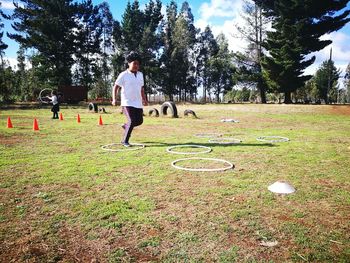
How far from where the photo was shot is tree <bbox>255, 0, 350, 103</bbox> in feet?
105

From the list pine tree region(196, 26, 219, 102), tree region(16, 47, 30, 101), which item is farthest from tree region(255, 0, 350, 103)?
tree region(16, 47, 30, 101)

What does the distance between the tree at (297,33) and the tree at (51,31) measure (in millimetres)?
30329

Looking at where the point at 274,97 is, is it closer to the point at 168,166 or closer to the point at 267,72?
the point at 267,72

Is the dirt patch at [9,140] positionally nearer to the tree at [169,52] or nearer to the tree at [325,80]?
the tree at [169,52]

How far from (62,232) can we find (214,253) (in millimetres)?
1613

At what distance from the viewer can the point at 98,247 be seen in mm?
2699

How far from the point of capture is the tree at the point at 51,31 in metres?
41.7

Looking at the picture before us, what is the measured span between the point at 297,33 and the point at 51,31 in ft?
112

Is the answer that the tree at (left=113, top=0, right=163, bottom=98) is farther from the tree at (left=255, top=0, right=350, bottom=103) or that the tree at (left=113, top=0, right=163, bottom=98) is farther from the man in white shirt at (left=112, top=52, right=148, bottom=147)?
the man in white shirt at (left=112, top=52, right=148, bottom=147)

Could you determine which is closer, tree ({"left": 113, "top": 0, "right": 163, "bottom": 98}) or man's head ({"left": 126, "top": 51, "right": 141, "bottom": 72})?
man's head ({"left": 126, "top": 51, "right": 141, "bottom": 72})

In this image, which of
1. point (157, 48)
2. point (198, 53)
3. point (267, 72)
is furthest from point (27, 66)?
point (267, 72)

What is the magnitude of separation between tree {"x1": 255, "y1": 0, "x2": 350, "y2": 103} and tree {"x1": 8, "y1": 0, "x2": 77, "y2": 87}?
99.5ft

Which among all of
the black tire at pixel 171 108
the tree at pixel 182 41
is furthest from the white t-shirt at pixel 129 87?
the tree at pixel 182 41

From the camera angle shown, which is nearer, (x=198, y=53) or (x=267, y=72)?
(x=267, y=72)
